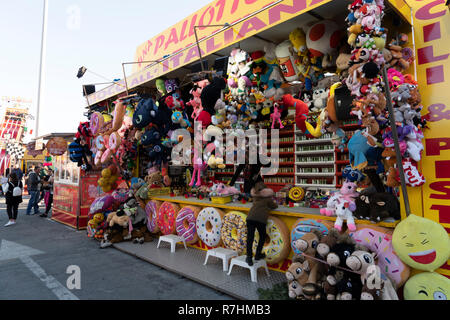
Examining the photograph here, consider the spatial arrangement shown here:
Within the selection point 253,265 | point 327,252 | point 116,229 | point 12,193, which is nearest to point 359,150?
point 327,252

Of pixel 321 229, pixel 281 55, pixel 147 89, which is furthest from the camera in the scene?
pixel 147 89

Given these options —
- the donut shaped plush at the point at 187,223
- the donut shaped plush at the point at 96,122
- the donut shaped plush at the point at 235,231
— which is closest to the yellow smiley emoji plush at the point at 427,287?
the donut shaped plush at the point at 235,231

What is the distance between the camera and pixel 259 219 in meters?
3.87

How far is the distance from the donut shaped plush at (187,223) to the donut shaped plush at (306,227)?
84.6 inches

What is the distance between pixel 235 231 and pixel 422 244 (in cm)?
257

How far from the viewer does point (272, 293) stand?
10.9ft

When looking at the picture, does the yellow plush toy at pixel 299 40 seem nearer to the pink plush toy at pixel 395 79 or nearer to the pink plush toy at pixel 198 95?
the pink plush toy at pixel 395 79

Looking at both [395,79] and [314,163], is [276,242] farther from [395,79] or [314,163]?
[314,163]

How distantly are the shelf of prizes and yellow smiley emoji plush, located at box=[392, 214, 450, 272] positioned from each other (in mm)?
11

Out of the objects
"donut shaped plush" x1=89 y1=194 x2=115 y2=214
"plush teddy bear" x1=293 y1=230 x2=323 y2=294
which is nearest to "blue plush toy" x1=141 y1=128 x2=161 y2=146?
"donut shaped plush" x1=89 y1=194 x2=115 y2=214

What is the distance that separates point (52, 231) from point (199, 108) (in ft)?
18.9

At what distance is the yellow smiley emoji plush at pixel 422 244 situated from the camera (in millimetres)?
2576
